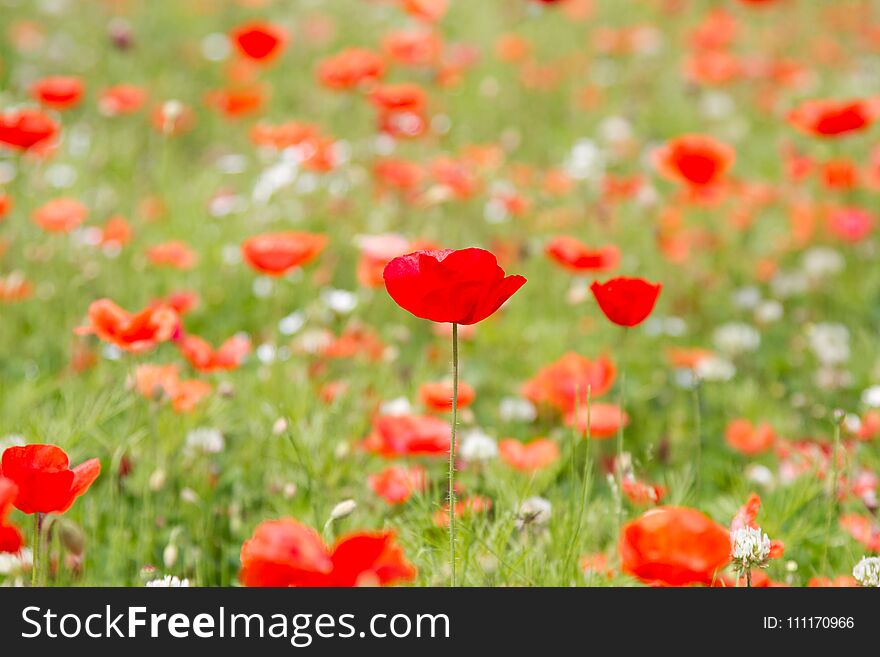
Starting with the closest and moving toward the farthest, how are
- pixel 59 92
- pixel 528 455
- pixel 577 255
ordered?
pixel 528 455 < pixel 577 255 < pixel 59 92

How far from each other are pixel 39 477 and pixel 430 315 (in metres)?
0.51

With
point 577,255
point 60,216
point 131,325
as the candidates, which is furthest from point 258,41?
point 131,325

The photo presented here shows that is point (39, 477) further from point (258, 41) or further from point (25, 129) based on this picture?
point (258, 41)

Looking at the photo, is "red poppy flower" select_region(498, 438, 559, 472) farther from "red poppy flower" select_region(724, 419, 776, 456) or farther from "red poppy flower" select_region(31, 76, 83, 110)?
"red poppy flower" select_region(31, 76, 83, 110)

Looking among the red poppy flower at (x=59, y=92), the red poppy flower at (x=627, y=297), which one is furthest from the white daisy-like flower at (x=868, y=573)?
the red poppy flower at (x=59, y=92)

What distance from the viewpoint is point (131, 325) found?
1.51 m

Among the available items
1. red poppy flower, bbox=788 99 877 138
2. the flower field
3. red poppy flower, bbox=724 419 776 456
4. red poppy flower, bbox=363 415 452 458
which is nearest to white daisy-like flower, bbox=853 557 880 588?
the flower field

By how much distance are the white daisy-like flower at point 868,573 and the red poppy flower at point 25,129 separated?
78.3 inches

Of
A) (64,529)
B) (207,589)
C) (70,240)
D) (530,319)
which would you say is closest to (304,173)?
(70,240)

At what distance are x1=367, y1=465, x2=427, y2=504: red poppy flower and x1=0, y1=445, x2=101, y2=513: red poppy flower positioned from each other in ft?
1.89

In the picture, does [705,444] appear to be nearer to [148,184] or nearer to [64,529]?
[64,529]

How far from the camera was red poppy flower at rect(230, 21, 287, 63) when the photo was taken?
121 inches

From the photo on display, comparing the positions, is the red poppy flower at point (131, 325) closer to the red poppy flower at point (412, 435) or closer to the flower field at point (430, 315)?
the flower field at point (430, 315)

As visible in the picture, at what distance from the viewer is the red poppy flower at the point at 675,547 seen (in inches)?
41.0
